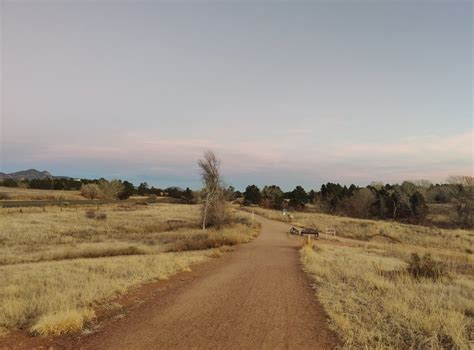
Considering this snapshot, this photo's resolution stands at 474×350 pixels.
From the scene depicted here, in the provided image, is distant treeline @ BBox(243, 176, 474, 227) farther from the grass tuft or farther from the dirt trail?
the grass tuft

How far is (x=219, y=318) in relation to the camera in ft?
25.7

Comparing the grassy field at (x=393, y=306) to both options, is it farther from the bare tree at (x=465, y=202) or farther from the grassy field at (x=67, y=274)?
the bare tree at (x=465, y=202)

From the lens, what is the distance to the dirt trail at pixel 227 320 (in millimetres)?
6396

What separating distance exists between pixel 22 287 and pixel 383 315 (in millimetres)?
9552

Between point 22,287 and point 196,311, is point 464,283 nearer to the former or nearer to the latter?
point 196,311

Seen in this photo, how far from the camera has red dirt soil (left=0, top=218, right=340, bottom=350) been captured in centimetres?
637

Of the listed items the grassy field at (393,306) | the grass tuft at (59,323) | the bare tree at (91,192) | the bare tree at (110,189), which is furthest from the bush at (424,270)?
the bare tree at (91,192)

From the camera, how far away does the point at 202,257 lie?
18.3 m

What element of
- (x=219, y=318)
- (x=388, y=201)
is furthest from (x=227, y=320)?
(x=388, y=201)

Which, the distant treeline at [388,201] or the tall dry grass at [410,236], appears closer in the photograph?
the tall dry grass at [410,236]

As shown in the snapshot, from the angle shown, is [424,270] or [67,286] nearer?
[67,286]

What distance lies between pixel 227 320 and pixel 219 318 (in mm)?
218

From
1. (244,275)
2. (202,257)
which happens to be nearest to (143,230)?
(202,257)

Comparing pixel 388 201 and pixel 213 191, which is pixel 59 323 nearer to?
pixel 213 191
